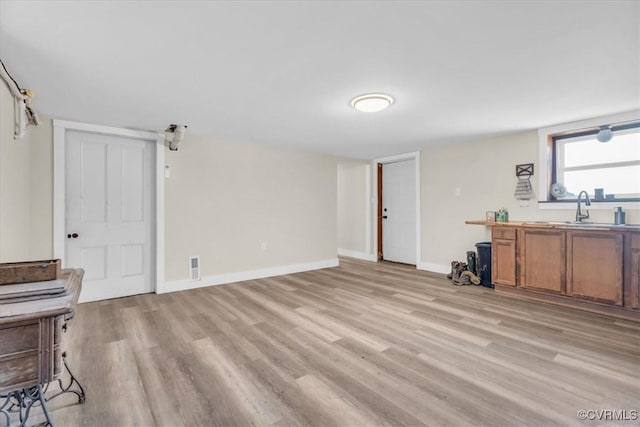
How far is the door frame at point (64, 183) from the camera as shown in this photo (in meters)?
3.38

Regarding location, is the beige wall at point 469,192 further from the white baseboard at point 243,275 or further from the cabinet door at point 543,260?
the white baseboard at point 243,275

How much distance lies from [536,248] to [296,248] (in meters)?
3.49

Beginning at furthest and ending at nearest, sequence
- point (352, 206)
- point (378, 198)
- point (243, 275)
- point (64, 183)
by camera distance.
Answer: point (352, 206) < point (378, 198) < point (243, 275) < point (64, 183)

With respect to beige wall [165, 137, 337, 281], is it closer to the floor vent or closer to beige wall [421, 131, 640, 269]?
the floor vent

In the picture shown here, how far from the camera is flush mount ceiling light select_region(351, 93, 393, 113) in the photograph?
2.79 meters

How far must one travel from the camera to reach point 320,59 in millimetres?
2137

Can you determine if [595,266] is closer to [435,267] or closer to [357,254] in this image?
[435,267]

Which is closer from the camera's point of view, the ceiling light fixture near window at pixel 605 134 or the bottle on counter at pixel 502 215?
the ceiling light fixture near window at pixel 605 134

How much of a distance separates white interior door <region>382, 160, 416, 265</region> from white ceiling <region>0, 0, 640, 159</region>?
7.93 ft

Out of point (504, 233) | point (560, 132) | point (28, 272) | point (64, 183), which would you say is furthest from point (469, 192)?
point (64, 183)

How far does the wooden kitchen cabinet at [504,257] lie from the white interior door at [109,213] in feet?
15.1

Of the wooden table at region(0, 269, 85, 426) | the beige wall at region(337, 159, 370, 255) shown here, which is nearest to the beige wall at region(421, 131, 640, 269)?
the beige wall at region(337, 159, 370, 255)

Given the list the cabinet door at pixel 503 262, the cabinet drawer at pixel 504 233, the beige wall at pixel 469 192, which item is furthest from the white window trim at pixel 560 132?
the cabinet door at pixel 503 262

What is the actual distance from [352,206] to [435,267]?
2.47m
